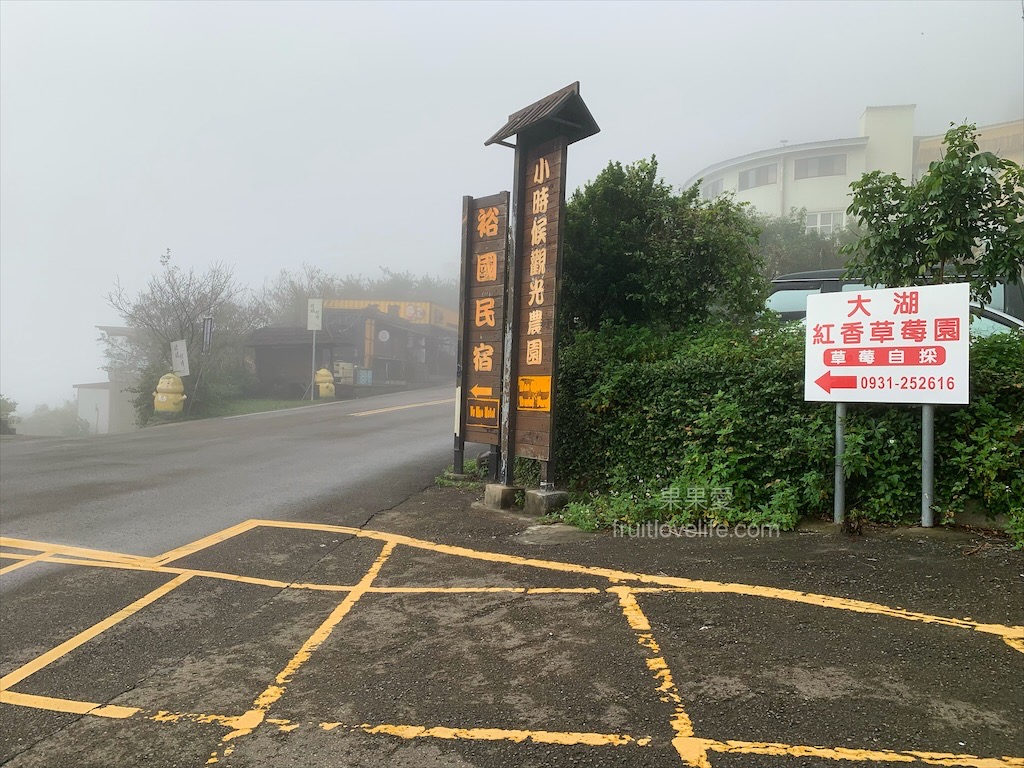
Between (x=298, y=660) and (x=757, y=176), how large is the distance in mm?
43214

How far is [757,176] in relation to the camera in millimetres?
41500

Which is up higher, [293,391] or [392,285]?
[392,285]

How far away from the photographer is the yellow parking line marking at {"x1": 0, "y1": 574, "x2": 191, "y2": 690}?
4238 millimetres

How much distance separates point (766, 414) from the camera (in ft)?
20.6

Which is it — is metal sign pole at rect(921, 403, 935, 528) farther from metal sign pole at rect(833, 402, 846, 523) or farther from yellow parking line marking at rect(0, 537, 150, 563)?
yellow parking line marking at rect(0, 537, 150, 563)

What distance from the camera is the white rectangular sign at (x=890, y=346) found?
16.8 ft

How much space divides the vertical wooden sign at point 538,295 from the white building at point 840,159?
3460 centimetres

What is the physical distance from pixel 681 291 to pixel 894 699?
6328 mm

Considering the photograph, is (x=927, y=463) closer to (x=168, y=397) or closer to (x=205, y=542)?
(x=205, y=542)

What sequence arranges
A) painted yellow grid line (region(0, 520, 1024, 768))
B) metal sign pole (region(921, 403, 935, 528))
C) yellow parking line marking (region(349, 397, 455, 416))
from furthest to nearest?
1. yellow parking line marking (region(349, 397, 455, 416))
2. metal sign pole (region(921, 403, 935, 528))
3. painted yellow grid line (region(0, 520, 1024, 768))

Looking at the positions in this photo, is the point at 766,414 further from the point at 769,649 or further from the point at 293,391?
the point at 293,391

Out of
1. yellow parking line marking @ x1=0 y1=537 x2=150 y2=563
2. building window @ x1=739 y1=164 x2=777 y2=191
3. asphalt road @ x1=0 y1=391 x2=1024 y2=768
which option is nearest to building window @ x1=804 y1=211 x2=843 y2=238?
building window @ x1=739 y1=164 x2=777 y2=191

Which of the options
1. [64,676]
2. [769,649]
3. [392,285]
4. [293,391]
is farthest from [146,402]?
[392,285]

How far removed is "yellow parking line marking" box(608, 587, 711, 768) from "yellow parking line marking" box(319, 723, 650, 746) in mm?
169
